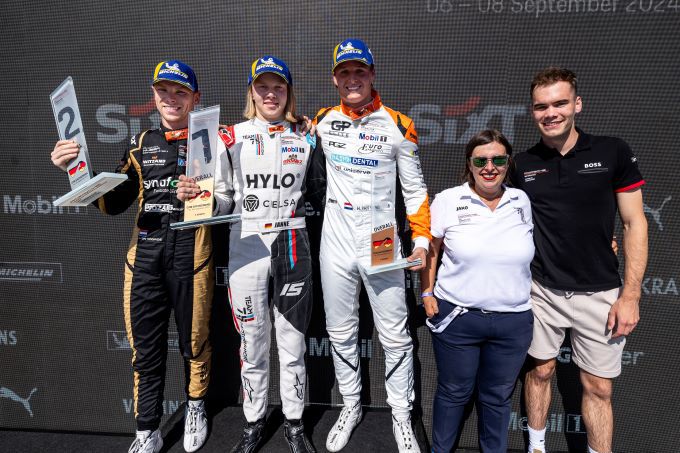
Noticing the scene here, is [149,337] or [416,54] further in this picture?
[416,54]

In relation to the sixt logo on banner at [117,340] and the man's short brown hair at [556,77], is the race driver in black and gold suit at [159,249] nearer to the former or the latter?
the sixt logo on banner at [117,340]

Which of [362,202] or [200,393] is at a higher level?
[362,202]

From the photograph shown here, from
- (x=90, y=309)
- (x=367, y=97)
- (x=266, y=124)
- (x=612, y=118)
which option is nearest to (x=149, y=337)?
(x=90, y=309)

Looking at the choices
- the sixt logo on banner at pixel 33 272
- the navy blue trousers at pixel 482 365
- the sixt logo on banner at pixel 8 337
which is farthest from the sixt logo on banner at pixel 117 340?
the navy blue trousers at pixel 482 365

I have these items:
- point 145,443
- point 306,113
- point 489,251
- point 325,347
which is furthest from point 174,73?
point 145,443

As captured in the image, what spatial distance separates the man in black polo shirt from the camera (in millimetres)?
1586

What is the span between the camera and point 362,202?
172cm

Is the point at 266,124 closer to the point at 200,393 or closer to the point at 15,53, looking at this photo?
the point at 200,393

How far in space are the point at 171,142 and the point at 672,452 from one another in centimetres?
351

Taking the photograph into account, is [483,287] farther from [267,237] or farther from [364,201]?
[267,237]

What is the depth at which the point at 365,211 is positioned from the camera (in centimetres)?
172

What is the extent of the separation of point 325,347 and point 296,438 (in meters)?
0.58

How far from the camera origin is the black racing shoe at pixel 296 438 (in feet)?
6.03

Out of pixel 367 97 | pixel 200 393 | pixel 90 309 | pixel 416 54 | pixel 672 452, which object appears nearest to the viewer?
pixel 367 97
